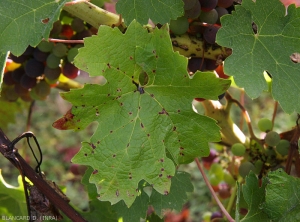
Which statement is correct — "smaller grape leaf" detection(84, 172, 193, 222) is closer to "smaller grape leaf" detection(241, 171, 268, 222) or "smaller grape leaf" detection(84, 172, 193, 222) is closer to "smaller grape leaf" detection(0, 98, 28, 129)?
"smaller grape leaf" detection(241, 171, 268, 222)

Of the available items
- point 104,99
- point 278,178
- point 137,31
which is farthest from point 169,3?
point 278,178

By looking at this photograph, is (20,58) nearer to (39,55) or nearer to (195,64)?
(39,55)

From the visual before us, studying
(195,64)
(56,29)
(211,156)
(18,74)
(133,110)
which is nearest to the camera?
(133,110)

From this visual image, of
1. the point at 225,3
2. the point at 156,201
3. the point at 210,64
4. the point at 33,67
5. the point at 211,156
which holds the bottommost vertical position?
the point at 211,156

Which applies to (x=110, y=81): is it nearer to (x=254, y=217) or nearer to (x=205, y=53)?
(x=205, y=53)

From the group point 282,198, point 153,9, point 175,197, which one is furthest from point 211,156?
point 153,9

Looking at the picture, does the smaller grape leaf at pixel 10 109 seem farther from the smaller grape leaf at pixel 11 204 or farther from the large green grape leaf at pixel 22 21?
the large green grape leaf at pixel 22 21
